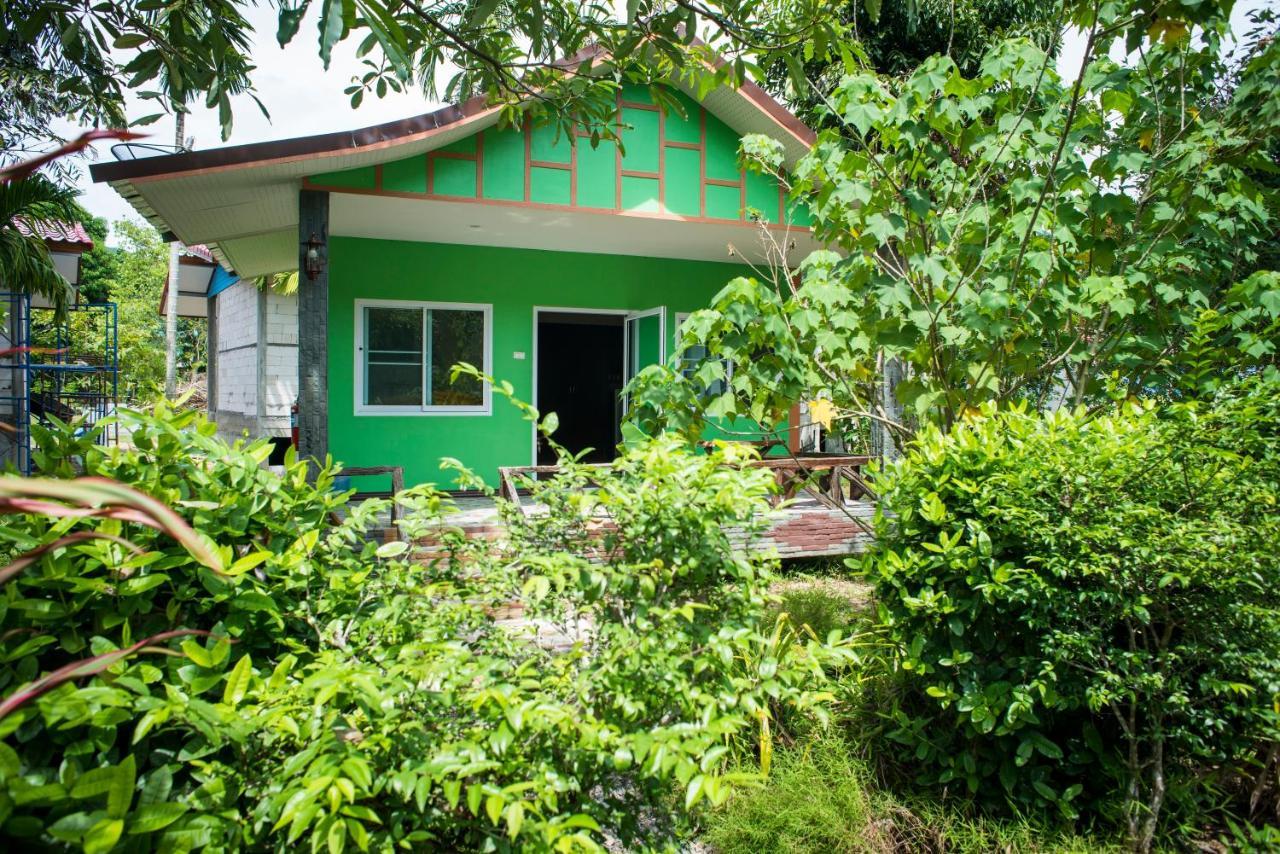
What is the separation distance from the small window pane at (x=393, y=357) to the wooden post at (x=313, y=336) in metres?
2.33

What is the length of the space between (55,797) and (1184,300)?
4.57m

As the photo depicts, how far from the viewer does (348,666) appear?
1.63m

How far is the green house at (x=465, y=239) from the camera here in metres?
6.39

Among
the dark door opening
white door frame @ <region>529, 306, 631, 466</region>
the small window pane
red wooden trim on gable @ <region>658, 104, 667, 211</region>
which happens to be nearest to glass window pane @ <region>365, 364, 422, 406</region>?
the small window pane

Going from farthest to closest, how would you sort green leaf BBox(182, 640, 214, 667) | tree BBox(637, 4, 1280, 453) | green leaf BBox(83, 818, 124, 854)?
tree BBox(637, 4, 1280, 453) < green leaf BBox(182, 640, 214, 667) < green leaf BBox(83, 818, 124, 854)

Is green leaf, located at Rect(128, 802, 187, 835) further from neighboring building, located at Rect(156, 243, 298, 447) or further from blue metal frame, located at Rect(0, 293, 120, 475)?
neighboring building, located at Rect(156, 243, 298, 447)

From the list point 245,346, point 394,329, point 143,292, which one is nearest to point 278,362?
point 245,346

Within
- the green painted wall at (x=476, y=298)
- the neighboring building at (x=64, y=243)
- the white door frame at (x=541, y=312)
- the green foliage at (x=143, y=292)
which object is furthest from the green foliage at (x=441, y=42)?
the green foliage at (x=143, y=292)

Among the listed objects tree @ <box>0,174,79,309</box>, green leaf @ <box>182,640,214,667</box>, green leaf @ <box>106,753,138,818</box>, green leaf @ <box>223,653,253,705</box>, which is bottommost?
green leaf @ <box>106,753,138,818</box>

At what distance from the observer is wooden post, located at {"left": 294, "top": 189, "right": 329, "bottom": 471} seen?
6445 mm

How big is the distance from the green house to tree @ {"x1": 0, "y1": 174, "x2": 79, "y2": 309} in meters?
1.58

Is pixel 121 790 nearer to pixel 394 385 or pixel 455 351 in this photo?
pixel 394 385

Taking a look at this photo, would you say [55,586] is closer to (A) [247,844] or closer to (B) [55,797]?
(B) [55,797]

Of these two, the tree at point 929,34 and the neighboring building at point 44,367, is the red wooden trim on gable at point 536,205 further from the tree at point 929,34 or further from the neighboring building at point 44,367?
the tree at point 929,34
